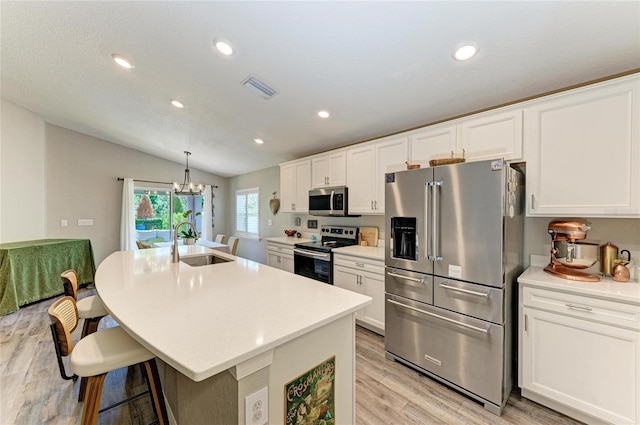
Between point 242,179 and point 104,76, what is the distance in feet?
12.6

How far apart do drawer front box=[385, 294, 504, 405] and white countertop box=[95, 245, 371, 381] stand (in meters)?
1.01

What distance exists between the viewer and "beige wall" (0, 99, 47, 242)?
377 cm

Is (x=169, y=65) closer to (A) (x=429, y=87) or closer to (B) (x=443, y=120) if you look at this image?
(A) (x=429, y=87)

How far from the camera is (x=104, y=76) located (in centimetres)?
280

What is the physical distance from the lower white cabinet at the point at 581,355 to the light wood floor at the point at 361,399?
0.65ft

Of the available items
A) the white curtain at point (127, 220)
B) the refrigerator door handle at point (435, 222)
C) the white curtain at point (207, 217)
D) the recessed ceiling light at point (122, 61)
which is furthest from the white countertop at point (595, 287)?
the white curtain at point (127, 220)

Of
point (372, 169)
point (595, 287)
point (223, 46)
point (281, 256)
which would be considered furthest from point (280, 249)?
point (595, 287)

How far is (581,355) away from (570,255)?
26.2 inches

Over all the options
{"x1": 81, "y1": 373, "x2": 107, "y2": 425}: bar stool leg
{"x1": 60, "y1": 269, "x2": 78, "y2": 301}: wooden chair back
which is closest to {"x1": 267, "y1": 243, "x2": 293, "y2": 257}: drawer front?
{"x1": 60, "y1": 269, "x2": 78, "y2": 301}: wooden chair back

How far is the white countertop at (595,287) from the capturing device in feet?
4.89

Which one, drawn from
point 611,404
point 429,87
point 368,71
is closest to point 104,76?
point 368,71

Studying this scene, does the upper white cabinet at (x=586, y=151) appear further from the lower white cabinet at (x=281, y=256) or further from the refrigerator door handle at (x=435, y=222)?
the lower white cabinet at (x=281, y=256)

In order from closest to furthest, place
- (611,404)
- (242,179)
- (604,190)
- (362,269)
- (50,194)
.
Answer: (611,404) → (604,190) → (362,269) → (50,194) → (242,179)

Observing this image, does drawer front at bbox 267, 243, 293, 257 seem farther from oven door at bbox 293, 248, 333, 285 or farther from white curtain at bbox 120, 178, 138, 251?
white curtain at bbox 120, 178, 138, 251
